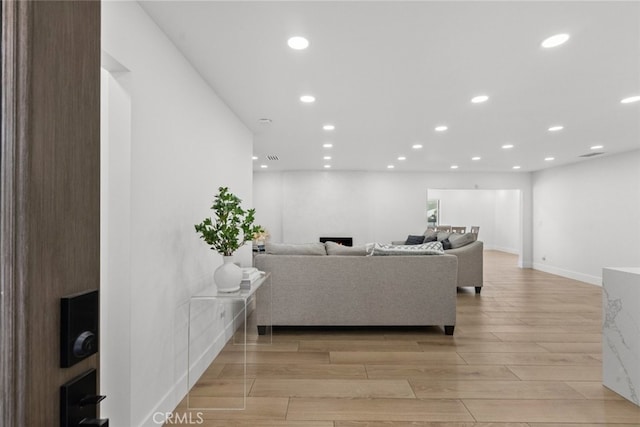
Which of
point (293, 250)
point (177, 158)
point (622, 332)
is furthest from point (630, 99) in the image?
point (177, 158)

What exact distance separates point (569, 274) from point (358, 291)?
5873 millimetres

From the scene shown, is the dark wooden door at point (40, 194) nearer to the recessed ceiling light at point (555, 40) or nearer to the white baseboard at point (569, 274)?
the recessed ceiling light at point (555, 40)

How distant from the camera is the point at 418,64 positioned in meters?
2.60

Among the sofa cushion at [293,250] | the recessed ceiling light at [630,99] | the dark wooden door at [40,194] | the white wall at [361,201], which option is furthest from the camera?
the white wall at [361,201]

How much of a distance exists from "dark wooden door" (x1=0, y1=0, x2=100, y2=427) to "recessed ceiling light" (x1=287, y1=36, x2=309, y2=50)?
1.82 meters

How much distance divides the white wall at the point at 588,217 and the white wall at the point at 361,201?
863 millimetres

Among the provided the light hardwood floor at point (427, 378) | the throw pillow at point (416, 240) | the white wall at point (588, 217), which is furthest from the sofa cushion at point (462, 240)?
the white wall at point (588, 217)

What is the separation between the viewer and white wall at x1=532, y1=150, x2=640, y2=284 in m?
5.84

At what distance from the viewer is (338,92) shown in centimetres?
319

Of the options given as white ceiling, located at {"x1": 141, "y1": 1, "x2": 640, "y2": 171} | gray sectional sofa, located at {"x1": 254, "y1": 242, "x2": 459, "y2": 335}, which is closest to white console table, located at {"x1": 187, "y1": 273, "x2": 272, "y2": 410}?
gray sectional sofa, located at {"x1": 254, "y1": 242, "x2": 459, "y2": 335}

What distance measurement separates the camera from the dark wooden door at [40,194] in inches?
18.3

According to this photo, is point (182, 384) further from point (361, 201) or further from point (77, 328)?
point (361, 201)

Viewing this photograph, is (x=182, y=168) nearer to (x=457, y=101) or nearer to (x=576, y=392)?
(x=457, y=101)

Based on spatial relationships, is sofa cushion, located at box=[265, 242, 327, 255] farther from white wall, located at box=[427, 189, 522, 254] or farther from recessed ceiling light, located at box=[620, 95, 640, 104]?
white wall, located at box=[427, 189, 522, 254]
